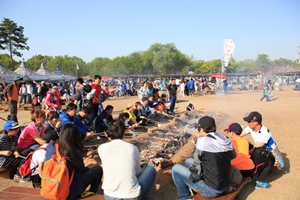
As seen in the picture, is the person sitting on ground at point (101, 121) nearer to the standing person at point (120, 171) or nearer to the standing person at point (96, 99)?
the standing person at point (96, 99)

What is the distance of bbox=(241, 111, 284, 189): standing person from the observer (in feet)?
14.3

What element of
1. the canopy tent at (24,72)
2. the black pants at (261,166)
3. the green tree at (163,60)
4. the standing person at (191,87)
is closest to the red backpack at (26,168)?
the black pants at (261,166)

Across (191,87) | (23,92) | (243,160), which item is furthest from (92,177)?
(191,87)

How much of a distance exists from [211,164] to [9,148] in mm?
3586

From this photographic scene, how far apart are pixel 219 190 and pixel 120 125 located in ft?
4.90

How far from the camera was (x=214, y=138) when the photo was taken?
10.6ft

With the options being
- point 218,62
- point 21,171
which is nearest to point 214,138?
point 21,171

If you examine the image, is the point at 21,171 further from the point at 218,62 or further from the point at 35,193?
the point at 218,62

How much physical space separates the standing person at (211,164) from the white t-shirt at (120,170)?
0.80 meters

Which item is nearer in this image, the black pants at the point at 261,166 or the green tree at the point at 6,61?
the black pants at the point at 261,166

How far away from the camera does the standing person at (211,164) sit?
3186 millimetres

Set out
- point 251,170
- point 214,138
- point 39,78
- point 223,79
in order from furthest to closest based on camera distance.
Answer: point 39,78, point 223,79, point 251,170, point 214,138

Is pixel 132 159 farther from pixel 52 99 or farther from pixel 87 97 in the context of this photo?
pixel 52 99

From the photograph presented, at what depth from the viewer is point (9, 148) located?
469 centimetres
